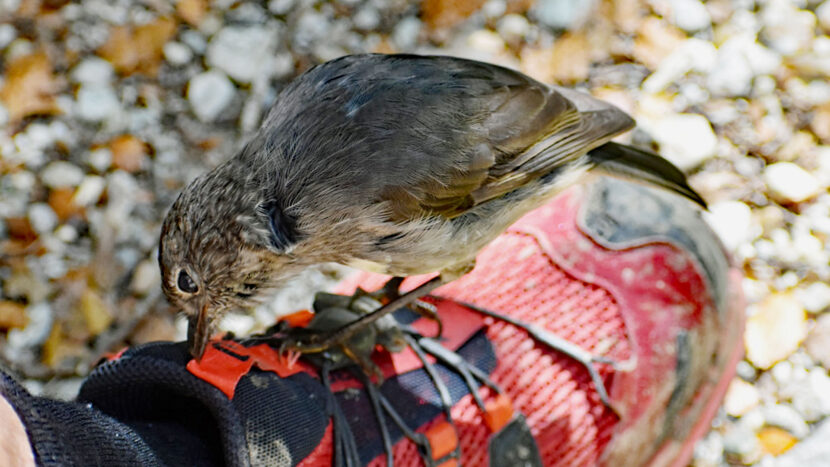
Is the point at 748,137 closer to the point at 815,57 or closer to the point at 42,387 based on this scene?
the point at 815,57

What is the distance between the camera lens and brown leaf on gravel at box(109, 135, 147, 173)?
3090 millimetres

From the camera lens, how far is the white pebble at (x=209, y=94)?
318 cm

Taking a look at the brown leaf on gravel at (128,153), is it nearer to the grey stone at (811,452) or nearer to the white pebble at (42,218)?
the white pebble at (42,218)

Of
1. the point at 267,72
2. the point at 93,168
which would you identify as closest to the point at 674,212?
the point at 267,72

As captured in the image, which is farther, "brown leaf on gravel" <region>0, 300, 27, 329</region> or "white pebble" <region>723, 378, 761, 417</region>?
"brown leaf on gravel" <region>0, 300, 27, 329</region>

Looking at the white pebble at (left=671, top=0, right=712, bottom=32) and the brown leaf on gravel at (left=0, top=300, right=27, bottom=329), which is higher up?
the white pebble at (left=671, top=0, right=712, bottom=32)

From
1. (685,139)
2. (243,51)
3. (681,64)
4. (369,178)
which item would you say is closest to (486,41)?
(681,64)

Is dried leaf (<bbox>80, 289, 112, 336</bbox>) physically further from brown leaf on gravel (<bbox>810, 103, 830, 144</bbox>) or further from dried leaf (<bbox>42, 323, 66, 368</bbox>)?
brown leaf on gravel (<bbox>810, 103, 830, 144</bbox>)

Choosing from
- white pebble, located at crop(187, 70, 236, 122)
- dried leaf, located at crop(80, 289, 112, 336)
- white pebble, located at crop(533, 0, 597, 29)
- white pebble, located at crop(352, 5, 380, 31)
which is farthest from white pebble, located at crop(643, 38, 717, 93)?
dried leaf, located at crop(80, 289, 112, 336)

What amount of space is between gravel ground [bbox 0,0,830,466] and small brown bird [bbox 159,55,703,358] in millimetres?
887

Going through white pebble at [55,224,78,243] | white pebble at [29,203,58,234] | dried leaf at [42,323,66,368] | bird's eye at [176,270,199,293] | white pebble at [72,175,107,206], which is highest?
bird's eye at [176,270,199,293]

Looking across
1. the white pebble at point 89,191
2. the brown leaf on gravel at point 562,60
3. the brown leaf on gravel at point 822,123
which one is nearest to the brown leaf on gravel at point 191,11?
the white pebble at point 89,191

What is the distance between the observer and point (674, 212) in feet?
8.74

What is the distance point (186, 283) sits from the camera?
2.04 m
